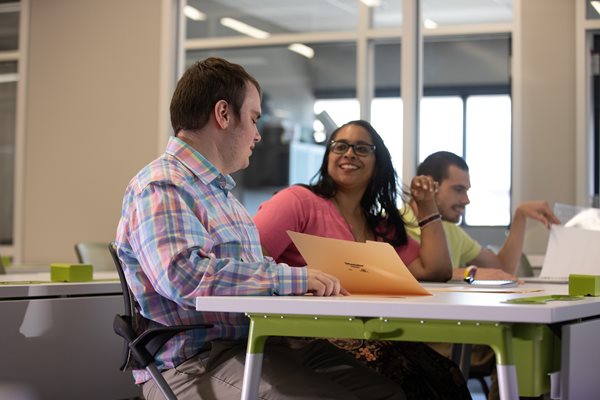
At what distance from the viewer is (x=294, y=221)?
3025 mm

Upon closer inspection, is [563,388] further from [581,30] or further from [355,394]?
[581,30]

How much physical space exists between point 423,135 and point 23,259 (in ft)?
11.5

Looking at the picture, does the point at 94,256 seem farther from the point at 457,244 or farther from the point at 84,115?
the point at 457,244

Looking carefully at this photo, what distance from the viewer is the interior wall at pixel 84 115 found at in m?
7.20

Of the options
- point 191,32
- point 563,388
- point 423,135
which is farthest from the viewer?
point 191,32

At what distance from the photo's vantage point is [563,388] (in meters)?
1.69

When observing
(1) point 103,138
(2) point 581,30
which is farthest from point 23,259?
(2) point 581,30

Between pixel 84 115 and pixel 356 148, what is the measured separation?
4.61 metres

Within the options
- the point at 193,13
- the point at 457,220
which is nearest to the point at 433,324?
the point at 457,220

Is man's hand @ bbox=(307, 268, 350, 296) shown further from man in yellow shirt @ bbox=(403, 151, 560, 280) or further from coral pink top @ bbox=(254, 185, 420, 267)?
man in yellow shirt @ bbox=(403, 151, 560, 280)

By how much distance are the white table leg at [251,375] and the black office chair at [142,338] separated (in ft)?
0.72

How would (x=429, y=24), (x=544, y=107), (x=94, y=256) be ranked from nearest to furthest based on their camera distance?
(x=94, y=256)
(x=544, y=107)
(x=429, y=24)

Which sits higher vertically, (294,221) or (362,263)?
(294,221)

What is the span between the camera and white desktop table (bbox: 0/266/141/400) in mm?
2703
